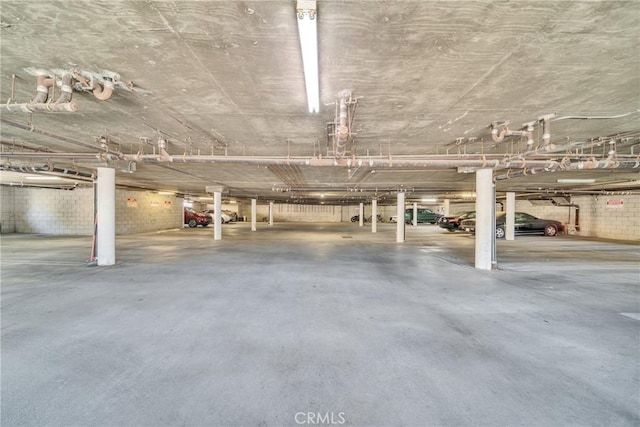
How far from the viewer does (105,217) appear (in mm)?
6367

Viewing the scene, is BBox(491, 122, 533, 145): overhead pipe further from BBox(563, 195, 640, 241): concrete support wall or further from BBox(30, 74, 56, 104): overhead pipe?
BBox(563, 195, 640, 241): concrete support wall

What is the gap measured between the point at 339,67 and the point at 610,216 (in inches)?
730

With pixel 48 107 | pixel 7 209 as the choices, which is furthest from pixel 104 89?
pixel 7 209

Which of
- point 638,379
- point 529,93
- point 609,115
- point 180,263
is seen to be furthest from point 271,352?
point 609,115

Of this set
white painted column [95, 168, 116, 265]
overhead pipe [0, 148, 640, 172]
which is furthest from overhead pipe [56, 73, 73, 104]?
white painted column [95, 168, 116, 265]

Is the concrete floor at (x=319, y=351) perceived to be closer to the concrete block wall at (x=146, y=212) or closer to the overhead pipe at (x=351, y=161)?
the overhead pipe at (x=351, y=161)

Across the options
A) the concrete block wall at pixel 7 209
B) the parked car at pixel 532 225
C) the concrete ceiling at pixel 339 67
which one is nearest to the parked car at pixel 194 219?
the concrete block wall at pixel 7 209

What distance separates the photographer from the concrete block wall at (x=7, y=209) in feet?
44.2

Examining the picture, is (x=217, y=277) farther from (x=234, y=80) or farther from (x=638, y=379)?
(x=638, y=379)

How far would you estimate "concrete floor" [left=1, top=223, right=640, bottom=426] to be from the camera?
5.58 feet

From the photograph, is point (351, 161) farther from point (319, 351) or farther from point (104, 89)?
point (104, 89)

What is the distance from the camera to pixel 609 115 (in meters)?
3.70

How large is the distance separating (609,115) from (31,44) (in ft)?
22.0

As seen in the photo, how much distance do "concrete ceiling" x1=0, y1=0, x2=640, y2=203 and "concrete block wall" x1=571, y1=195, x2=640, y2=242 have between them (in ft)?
40.3
